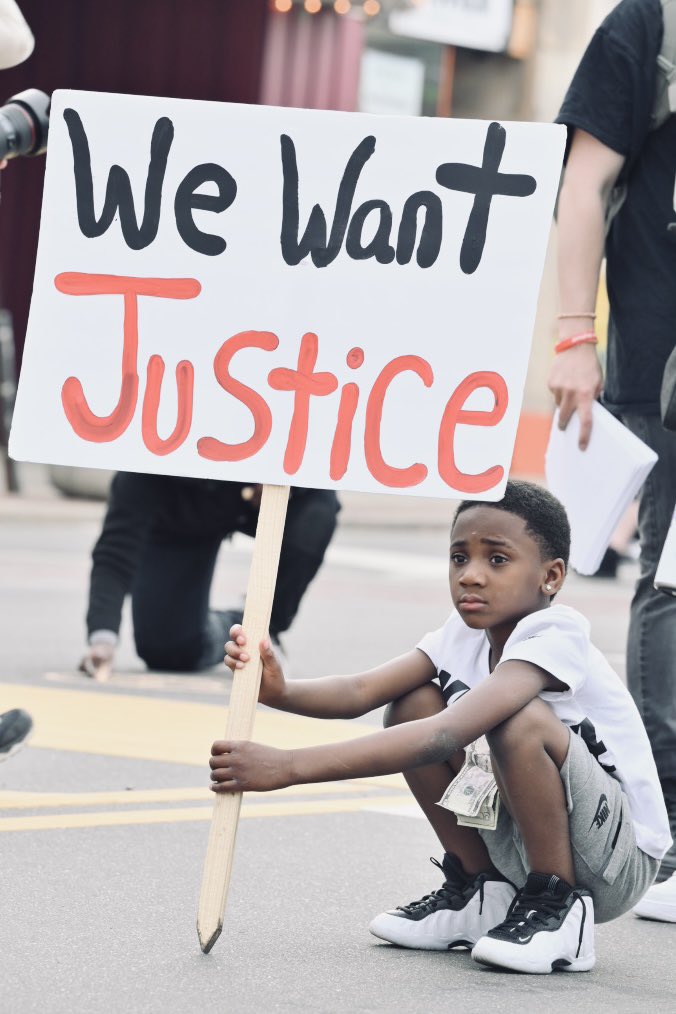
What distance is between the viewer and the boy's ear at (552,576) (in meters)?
3.36

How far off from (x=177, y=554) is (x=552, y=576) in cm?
339

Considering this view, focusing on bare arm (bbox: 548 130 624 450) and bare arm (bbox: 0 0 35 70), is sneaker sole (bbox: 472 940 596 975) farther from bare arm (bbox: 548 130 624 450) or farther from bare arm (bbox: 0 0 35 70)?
bare arm (bbox: 0 0 35 70)

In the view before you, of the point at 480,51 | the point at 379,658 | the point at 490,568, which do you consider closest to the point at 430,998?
the point at 490,568

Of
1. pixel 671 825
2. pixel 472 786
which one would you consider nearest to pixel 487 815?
pixel 472 786

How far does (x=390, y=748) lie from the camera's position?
3115mm

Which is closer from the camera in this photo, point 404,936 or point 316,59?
point 404,936

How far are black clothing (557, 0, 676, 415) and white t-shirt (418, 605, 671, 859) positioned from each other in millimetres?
822

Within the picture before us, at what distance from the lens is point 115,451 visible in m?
3.28

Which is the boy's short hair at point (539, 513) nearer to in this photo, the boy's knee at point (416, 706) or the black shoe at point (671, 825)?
the boy's knee at point (416, 706)

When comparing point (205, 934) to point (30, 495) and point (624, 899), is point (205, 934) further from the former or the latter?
point (30, 495)

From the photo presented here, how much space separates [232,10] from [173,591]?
43.3 ft

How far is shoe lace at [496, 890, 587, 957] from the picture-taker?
3.25 metres

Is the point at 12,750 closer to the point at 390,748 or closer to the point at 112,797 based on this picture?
the point at 112,797

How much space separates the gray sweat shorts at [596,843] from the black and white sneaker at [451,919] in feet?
0.15
